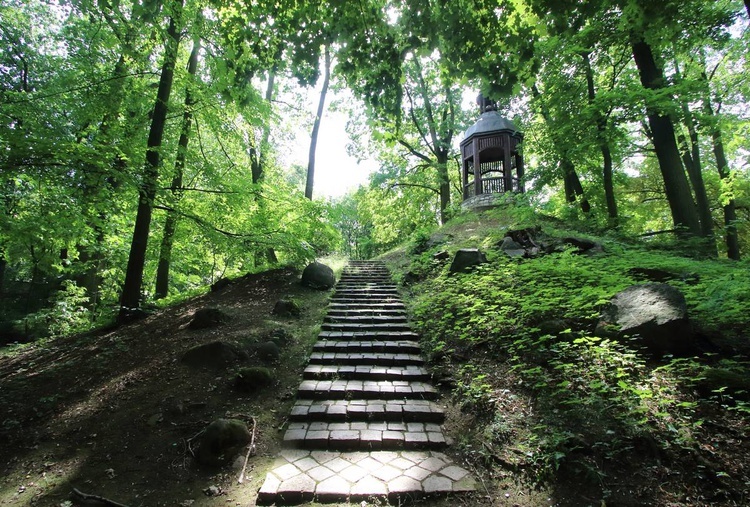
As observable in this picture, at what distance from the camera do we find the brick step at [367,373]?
184 inches

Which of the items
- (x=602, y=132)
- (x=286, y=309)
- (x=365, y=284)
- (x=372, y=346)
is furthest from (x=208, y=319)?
(x=602, y=132)

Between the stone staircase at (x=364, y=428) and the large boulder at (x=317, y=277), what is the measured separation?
2934mm

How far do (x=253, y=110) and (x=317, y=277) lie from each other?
4462mm

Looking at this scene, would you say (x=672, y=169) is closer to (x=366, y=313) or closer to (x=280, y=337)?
(x=366, y=313)

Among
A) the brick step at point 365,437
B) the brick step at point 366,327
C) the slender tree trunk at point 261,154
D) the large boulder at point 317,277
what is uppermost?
the slender tree trunk at point 261,154

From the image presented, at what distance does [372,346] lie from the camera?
18.3 ft

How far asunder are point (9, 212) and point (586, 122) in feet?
44.0


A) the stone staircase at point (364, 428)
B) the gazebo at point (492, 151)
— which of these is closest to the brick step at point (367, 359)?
the stone staircase at point (364, 428)

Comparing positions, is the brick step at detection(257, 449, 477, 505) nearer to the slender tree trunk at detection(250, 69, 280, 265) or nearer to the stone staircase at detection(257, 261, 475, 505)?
the stone staircase at detection(257, 261, 475, 505)

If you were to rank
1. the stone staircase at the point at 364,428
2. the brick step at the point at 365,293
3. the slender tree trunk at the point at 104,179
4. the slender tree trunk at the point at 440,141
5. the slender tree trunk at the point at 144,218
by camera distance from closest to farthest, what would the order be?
the stone staircase at the point at 364,428
the slender tree trunk at the point at 104,179
the slender tree trunk at the point at 144,218
the brick step at the point at 365,293
the slender tree trunk at the point at 440,141

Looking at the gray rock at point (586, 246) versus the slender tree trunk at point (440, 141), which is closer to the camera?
the gray rock at point (586, 246)

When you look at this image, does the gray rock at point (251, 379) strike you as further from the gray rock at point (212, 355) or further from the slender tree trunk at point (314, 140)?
the slender tree trunk at point (314, 140)

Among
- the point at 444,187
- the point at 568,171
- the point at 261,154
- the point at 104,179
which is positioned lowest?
the point at 104,179

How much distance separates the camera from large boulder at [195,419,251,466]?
318 centimetres
